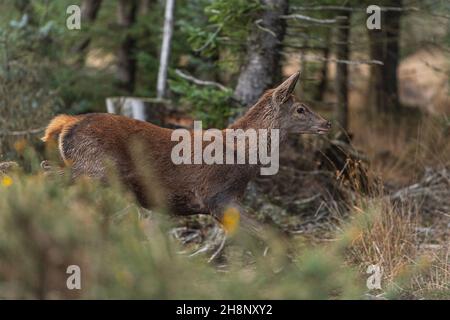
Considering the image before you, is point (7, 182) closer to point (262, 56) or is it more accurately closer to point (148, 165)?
point (148, 165)

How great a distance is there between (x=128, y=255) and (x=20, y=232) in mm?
787

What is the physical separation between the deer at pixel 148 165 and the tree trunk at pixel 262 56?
236 cm

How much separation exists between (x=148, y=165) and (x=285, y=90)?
1.63m

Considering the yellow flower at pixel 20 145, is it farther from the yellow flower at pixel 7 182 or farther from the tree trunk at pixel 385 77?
the tree trunk at pixel 385 77

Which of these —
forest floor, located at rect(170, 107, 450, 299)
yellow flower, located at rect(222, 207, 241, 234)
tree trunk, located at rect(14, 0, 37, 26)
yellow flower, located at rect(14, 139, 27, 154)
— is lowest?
forest floor, located at rect(170, 107, 450, 299)

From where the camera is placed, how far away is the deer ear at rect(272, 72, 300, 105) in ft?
27.0

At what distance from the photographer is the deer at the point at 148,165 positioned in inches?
303

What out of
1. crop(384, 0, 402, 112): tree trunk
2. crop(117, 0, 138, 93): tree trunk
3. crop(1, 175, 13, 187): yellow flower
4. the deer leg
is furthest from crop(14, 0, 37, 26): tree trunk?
crop(1, 175, 13, 187): yellow flower

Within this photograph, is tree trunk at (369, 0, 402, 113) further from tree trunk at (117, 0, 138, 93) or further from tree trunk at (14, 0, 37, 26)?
tree trunk at (14, 0, 37, 26)

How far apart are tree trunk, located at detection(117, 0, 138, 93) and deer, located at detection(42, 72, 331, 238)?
7.78m

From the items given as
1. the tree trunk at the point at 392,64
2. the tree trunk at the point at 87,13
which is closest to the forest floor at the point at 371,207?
the tree trunk at the point at 392,64

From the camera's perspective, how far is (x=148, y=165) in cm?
781

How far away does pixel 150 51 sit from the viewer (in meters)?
15.9
